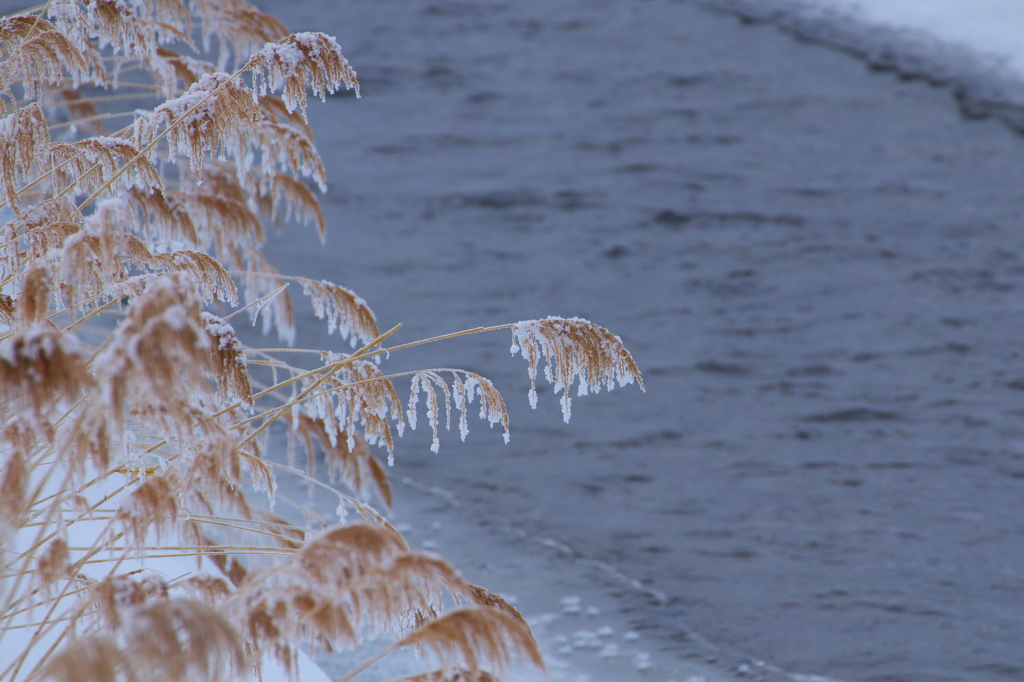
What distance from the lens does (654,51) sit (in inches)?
316

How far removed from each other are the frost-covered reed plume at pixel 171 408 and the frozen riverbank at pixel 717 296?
167cm

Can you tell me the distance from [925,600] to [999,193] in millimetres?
3801

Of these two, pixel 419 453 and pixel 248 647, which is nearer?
pixel 248 647

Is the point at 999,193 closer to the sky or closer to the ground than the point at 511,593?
closer to the sky

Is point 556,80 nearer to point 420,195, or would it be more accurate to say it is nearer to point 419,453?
point 420,195

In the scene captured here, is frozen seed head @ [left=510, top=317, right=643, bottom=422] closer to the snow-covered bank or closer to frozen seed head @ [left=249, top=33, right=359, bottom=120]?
frozen seed head @ [left=249, top=33, right=359, bottom=120]

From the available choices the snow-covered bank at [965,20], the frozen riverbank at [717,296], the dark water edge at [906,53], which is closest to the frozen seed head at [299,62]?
the frozen riverbank at [717,296]

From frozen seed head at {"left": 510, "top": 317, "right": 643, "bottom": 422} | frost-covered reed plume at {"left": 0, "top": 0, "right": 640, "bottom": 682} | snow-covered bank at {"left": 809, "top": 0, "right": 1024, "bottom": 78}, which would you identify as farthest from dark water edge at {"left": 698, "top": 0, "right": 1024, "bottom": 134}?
frozen seed head at {"left": 510, "top": 317, "right": 643, "bottom": 422}

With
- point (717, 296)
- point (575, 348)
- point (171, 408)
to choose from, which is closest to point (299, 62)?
point (575, 348)

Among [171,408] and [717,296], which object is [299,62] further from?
[717,296]

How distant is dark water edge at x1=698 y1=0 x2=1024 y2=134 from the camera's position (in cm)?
701

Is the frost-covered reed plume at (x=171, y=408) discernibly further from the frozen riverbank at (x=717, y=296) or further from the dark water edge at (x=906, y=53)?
the dark water edge at (x=906, y=53)

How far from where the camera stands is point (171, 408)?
3.63 feet

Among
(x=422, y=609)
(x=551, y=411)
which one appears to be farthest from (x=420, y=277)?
(x=422, y=609)
